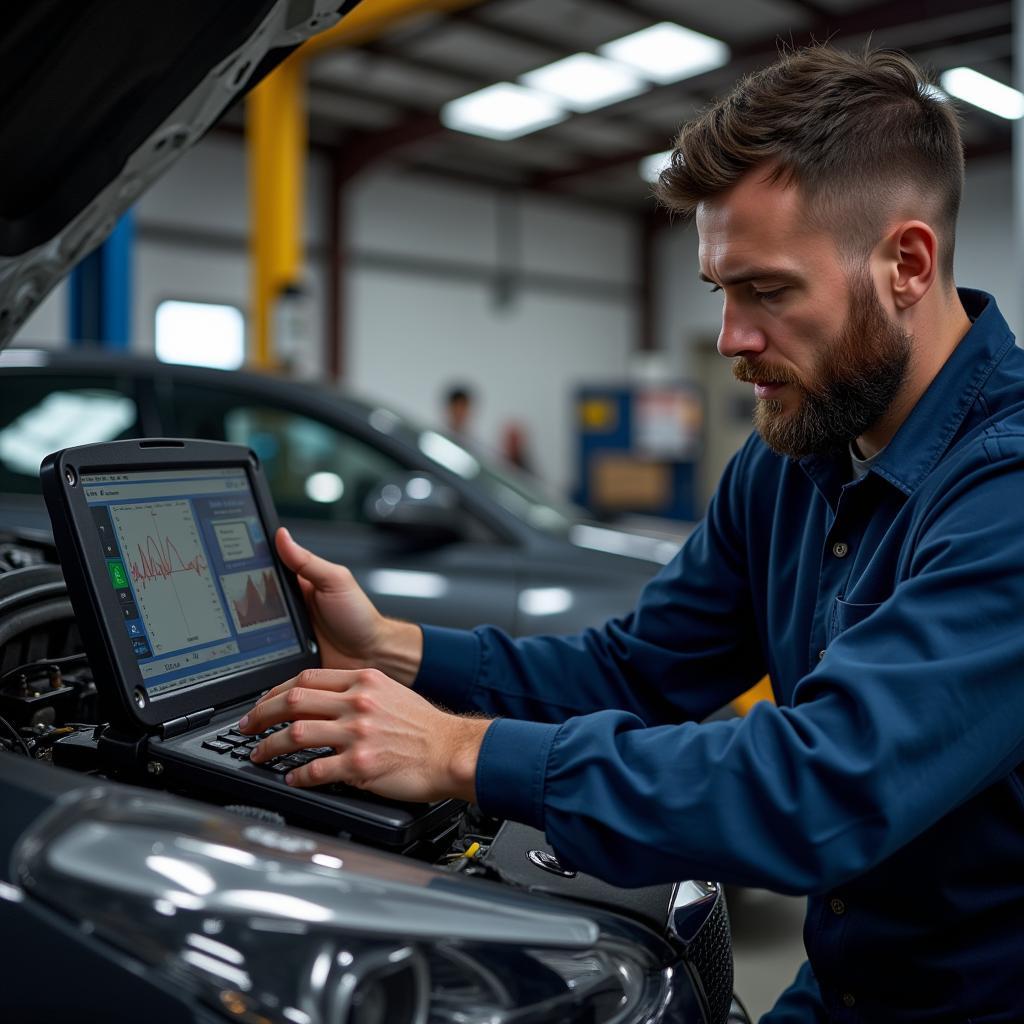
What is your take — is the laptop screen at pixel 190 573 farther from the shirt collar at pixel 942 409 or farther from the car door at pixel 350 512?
the car door at pixel 350 512

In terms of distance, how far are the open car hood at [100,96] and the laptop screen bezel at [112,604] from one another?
38cm

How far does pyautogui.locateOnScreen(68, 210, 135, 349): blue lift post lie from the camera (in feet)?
15.8

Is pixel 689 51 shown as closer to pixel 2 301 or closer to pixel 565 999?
pixel 2 301

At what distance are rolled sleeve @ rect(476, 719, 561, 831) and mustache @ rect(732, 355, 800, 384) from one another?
19.4 inches

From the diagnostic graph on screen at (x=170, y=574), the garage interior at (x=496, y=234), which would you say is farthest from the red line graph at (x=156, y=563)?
the garage interior at (x=496, y=234)

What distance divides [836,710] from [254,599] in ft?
2.43

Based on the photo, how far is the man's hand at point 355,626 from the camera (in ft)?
4.89

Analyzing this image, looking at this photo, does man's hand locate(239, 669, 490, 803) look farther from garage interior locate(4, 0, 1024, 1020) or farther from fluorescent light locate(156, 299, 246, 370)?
fluorescent light locate(156, 299, 246, 370)

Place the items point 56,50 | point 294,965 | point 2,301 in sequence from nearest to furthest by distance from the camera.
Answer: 1. point 294,965
2. point 56,50
3. point 2,301

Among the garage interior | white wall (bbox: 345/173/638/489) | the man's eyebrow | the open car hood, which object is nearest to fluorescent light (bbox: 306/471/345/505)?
the open car hood

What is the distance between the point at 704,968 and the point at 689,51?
9003 millimetres

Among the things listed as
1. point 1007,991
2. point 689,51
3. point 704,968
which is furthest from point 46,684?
point 689,51

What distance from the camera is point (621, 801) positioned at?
973 mm

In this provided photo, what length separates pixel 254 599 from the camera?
1.40m
